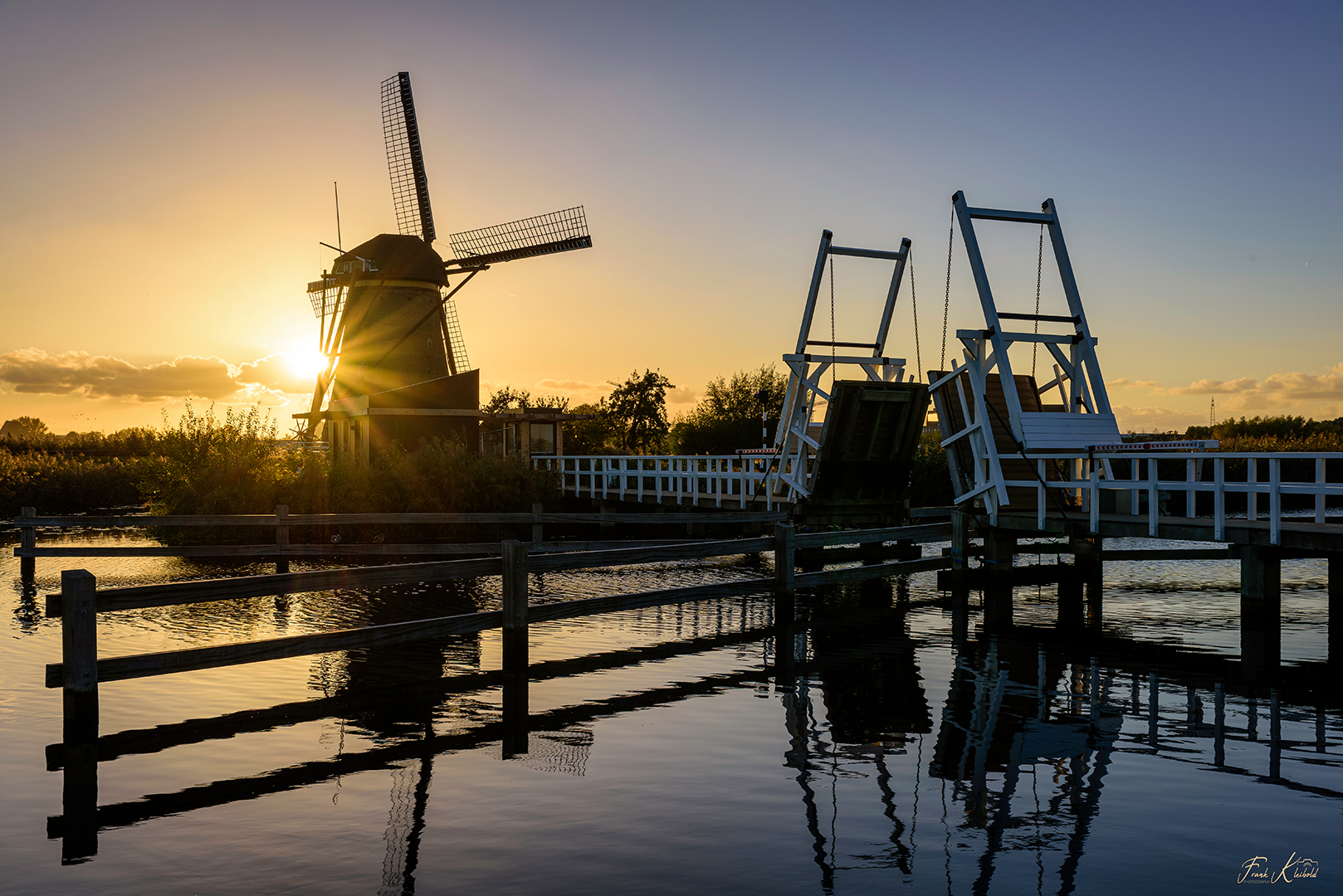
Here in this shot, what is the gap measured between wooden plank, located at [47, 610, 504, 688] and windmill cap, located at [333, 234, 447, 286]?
1439 inches

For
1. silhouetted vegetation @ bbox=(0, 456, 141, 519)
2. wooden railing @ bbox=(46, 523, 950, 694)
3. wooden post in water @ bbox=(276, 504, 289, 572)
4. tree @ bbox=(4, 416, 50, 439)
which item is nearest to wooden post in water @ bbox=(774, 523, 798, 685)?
wooden railing @ bbox=(46, 523, 950, 694)

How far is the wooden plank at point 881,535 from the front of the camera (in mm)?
16406

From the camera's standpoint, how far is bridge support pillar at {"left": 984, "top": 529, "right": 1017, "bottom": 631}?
17.5 m

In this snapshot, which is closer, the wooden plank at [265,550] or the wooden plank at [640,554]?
the wooden plank at [640,554]

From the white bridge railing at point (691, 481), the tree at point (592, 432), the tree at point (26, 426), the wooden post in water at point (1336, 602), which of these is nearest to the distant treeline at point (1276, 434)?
the white bridge railing at point (691, 481)

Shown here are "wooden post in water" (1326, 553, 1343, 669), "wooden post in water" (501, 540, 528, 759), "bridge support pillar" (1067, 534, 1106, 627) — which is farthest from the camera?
"bridge support pillar" (1067, 534, 1106, 627)

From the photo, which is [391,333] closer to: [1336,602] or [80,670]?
[80,670]

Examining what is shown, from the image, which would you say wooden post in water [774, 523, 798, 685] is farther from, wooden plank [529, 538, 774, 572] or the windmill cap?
the windmill cap

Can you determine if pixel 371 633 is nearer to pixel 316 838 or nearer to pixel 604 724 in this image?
pixel 604 724

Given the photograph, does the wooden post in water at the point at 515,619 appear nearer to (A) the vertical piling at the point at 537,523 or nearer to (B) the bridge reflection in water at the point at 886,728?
(B) the bridge reflection in water at the point at 886,728

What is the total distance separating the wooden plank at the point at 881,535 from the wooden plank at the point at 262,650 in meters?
6.56

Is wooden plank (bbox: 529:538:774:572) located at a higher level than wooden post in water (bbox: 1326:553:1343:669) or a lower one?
higher

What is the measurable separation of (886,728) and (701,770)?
6.90ft

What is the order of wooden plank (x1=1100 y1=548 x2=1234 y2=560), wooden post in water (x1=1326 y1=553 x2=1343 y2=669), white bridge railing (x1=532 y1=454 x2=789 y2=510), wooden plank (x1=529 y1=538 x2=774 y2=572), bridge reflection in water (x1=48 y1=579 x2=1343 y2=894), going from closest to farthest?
bridge reflection in water (x1=48 y1=579 x2=1343 y2=894) < wooden plank (x1=529 y1=538 x2=774 y2=572) < wooden post in water (x1=1326 y1=553 x2=1343 y2=669) < wooden plank (x1=1100 y1=548 x2=1234 y2=560) < white bridge railing (x1=532 y1=454 x2=789 y2=510)
